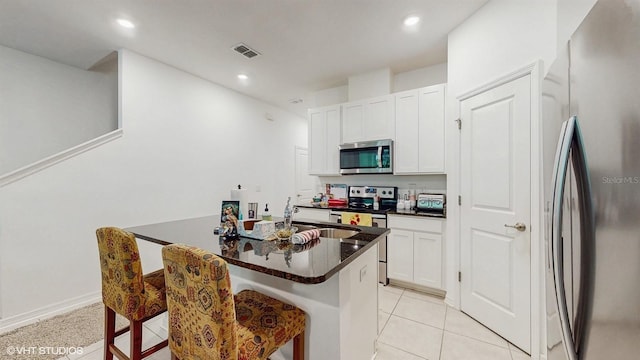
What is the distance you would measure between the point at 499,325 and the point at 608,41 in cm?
218

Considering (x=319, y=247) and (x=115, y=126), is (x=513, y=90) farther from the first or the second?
(x=115, y=126)

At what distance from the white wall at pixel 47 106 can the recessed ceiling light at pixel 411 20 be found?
3.74 m

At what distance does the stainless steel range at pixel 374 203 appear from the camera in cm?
309

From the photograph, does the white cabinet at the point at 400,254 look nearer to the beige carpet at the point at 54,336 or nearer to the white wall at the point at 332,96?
the white wall at the point at 332,96

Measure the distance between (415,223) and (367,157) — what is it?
3.61ft

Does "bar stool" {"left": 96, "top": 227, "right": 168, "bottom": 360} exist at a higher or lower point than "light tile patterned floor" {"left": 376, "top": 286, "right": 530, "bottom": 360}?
higher

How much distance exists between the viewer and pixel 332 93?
14.1ft

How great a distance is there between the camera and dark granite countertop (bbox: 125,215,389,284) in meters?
1.02

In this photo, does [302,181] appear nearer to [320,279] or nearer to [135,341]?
[135,341]

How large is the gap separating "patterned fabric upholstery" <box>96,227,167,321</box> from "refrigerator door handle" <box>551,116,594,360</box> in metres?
1.89

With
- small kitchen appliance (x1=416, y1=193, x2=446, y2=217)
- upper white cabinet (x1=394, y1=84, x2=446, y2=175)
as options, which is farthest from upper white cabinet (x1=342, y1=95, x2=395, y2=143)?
small kitchen appliance (x1=416, y1=193, x2=446, y2=217)

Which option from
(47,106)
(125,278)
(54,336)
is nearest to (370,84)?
(125,278)

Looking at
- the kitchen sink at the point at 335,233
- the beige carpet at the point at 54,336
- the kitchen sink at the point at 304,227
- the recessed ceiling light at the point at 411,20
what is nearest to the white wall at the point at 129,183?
the beige carpet at the point at 54,336

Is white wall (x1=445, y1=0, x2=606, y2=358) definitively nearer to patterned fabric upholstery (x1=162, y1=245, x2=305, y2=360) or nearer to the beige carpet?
patterned fabric upholstery (x1=162, y1=245, x2=305, y2=360)
